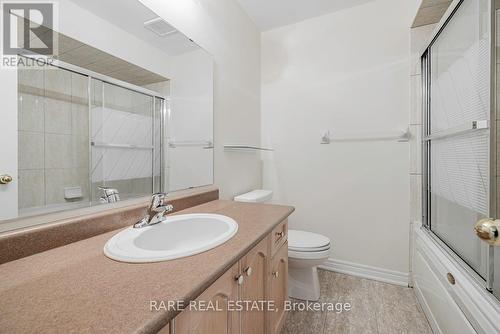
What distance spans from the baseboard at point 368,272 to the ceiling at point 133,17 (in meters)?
2.17

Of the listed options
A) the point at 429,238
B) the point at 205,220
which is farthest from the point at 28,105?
the point at 429,238

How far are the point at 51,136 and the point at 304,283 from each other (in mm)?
1779

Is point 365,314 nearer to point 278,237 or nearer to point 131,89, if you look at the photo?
point 278,237

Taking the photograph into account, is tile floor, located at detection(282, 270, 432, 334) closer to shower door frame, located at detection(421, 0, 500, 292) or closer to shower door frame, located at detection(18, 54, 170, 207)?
shower door frame, located at detection(421, 0, 500, 292)

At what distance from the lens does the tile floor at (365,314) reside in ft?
4.72

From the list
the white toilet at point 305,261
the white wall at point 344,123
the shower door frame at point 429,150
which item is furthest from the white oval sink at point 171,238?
the white wall at point 344,123

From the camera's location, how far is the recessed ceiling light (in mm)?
1164

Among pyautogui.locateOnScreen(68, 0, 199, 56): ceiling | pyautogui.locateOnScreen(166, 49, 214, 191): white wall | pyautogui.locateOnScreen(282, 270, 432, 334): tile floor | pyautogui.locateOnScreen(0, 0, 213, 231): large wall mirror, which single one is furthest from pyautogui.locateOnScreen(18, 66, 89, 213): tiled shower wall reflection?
pyautogui.locateOnScreen(282, 270, 432, 334): tile floor

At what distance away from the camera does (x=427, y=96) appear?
5.51ft

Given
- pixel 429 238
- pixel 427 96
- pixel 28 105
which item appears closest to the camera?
pixel 28 105

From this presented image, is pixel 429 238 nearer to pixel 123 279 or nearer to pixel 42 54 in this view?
pixel 123 279

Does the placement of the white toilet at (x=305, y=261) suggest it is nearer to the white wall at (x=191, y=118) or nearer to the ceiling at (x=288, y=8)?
the white wall at (x=191, y=118)

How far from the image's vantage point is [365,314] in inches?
61.8

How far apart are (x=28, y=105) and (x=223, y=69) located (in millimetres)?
1331
